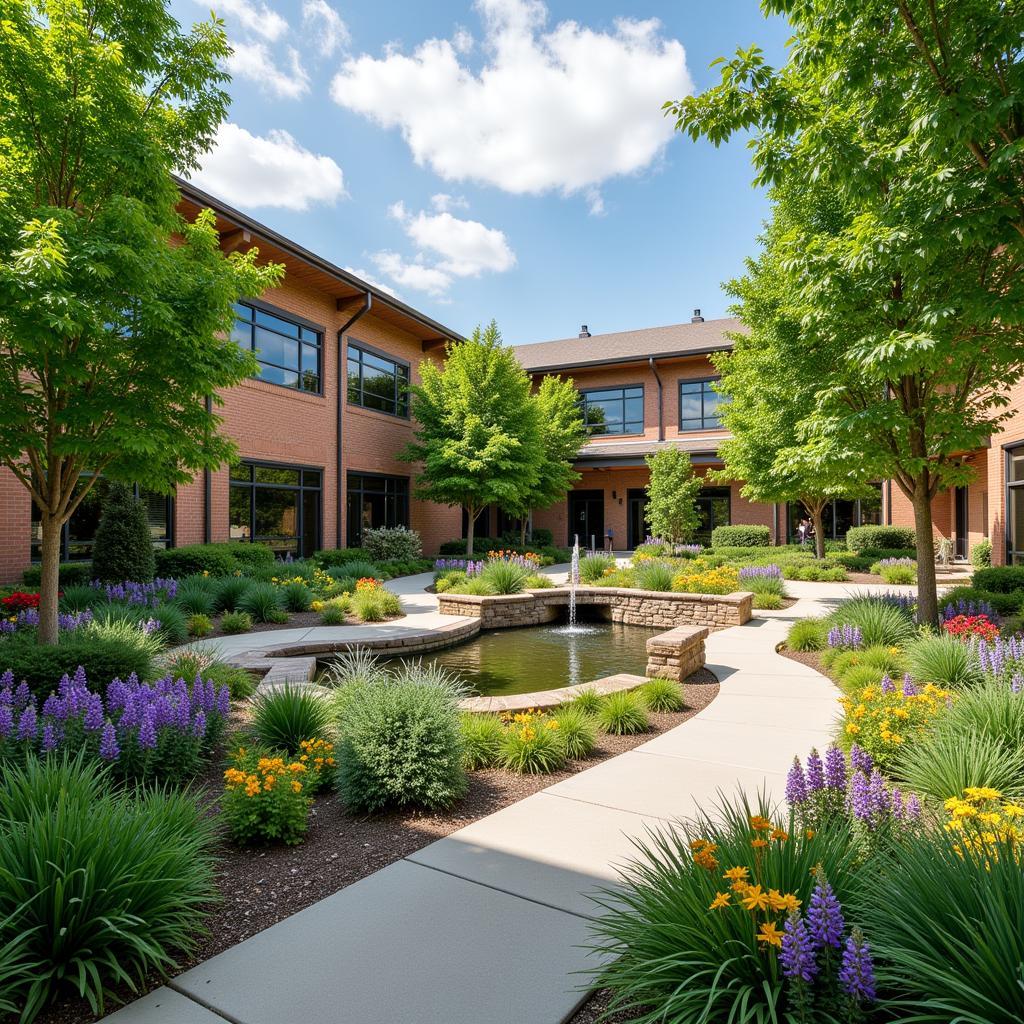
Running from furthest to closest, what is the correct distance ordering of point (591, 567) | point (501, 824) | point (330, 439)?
1. point (330, 439)
2. point (591, 567)
3. point (501, 824)

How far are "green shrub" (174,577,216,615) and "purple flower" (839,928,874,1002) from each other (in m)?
10.2

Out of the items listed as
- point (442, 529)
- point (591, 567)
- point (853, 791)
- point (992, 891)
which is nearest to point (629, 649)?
point (591, 567)

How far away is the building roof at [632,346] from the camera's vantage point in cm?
2691

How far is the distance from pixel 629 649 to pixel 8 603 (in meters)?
9.18

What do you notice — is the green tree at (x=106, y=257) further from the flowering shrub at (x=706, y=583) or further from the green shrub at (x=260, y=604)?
the flowering shrub at (x=706, y=583)

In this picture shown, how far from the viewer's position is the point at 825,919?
1836 mm

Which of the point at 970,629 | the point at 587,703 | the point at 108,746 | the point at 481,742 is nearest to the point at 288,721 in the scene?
the point at 108,746

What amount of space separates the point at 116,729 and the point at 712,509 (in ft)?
85.9

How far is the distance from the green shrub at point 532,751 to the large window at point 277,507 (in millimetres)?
12392

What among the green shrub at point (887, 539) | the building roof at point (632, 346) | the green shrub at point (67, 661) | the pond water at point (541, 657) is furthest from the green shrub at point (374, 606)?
the building roof at point (632, 346)

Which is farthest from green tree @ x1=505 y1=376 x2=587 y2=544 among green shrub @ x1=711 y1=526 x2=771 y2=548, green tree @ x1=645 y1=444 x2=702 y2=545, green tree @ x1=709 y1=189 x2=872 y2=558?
green tree @ x1=709 y1=189 x2=872 y2=558

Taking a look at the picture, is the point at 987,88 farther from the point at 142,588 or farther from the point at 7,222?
the point at 142,588

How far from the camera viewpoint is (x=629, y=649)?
32.7 ft

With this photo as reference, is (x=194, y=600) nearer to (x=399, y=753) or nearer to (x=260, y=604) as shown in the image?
(x=260, y=604)
